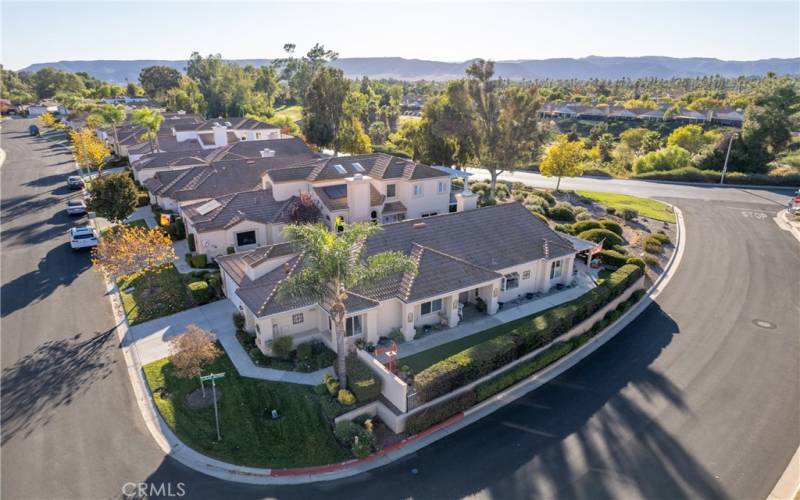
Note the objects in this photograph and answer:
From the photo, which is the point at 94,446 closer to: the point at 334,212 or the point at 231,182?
the point at 334,212

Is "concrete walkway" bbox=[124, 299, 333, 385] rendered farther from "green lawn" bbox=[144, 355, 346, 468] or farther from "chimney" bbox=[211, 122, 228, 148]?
"chimney" bbox=[211, 122, 228, 148]

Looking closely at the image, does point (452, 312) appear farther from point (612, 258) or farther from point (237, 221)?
point (237, 221)

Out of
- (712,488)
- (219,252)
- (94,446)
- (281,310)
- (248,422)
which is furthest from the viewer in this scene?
(219,252)

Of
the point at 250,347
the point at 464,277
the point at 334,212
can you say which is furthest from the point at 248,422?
the point at 334,212

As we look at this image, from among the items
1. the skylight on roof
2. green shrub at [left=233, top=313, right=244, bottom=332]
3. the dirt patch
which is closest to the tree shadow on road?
the dirt patch

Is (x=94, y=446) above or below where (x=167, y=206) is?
below
